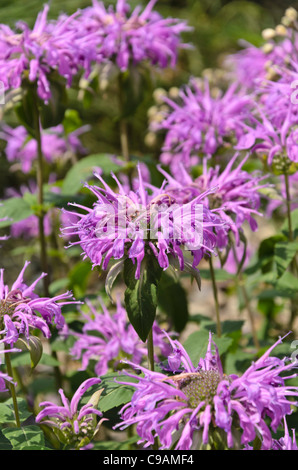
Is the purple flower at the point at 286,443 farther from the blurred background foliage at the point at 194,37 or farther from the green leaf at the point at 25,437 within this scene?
the blurred background foliage at the point at 194,37

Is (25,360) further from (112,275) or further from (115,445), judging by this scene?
(112,275)

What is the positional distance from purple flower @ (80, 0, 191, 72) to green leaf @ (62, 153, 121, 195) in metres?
0.28

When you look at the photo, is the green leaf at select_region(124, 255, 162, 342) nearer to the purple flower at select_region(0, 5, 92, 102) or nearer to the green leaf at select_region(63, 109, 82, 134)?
the purple flower at select_region(0, 5, 92, 102)

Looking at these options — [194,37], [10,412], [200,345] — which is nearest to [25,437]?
[10,412]

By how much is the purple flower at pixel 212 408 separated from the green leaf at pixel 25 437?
20cm

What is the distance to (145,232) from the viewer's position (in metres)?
1.00

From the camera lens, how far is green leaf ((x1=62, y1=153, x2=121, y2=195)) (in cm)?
178

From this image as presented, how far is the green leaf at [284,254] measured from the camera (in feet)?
4.47

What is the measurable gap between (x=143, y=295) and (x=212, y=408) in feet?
0.68

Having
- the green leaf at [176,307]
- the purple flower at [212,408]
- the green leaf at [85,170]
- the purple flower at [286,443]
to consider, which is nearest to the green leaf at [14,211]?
the green leaf at [85,170]

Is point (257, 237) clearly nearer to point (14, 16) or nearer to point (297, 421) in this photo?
point (14, 16)

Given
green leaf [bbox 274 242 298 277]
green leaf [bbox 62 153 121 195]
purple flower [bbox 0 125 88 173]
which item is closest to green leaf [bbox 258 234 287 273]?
green leaf [bbox 274 242 298 277]

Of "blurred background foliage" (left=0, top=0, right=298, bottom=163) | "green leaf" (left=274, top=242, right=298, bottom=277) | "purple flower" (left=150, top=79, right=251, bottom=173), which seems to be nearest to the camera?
"green leaf" (left=274, top=242, right=298, bottom=277)
